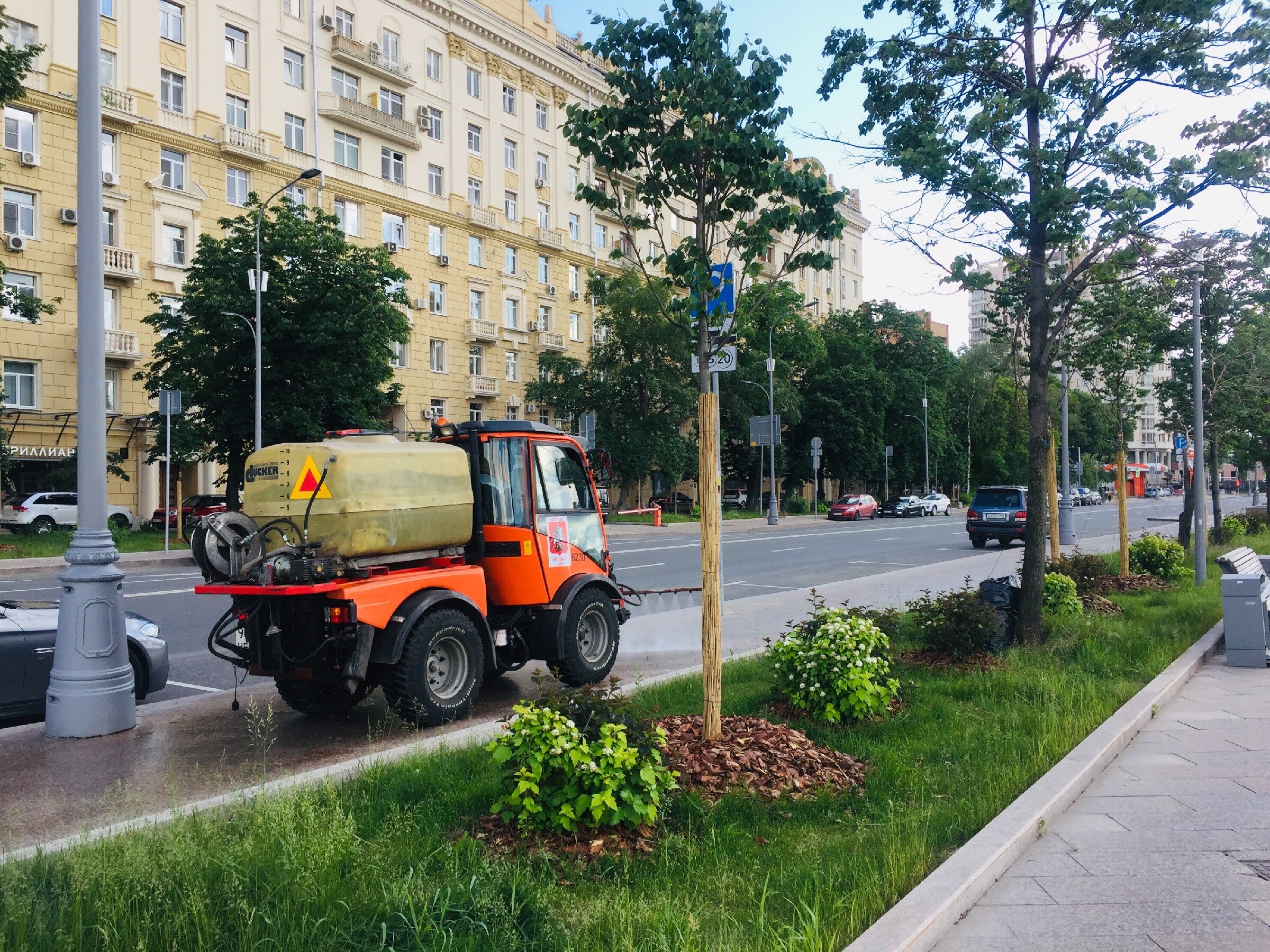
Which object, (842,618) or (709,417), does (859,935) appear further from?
(842,618)

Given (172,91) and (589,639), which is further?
(172,91)

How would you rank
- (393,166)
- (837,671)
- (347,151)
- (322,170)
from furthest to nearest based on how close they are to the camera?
1. (393,166)
2. (347,151)
3. (322,170)
4. (837,671)

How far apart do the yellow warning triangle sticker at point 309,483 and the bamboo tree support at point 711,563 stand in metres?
2.77

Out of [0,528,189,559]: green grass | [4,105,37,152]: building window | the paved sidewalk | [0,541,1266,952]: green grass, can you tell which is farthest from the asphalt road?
[4,105,37,152]: building window

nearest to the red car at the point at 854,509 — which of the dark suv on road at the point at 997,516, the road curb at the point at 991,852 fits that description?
the dark suv on road at the point at 997,516

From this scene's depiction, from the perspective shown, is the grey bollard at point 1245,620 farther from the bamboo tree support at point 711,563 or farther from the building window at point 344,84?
the building window at point 344,84

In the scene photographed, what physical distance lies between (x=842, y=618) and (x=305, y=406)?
88.2ft

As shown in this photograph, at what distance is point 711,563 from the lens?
5438 millimetres

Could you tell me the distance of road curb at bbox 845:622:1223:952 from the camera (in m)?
3.57

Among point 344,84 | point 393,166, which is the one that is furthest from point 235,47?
point 393,166

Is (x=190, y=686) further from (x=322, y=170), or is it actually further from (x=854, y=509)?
(x=854, y=509)

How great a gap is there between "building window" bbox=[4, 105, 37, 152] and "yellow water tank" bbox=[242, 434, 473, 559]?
1308 inches

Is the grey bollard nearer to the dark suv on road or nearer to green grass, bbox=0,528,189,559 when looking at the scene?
the dark suv on road

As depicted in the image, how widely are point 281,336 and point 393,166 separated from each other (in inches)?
689
